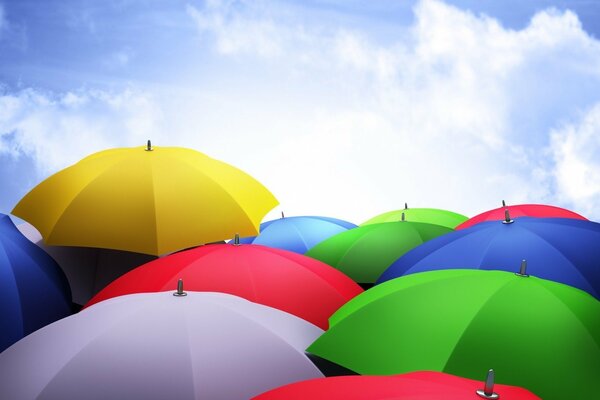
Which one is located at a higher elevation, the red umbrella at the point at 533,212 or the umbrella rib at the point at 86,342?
the red umbrella at the point at 533,212

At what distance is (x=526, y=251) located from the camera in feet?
16.3

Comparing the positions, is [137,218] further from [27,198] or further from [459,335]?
[459,335]

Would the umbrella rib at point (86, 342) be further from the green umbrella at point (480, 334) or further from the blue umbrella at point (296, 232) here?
the blue umbrella at point (296, 232)

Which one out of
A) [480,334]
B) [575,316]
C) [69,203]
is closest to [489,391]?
[480,334]

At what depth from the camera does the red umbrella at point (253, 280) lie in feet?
15.2

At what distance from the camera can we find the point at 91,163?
6332mm

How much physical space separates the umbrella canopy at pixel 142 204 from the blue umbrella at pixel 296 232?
7.56 ft

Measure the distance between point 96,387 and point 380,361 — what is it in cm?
125

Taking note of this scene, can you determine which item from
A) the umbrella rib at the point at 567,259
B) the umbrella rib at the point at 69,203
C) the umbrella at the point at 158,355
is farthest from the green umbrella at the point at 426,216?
the umbrella at the point at 158,355

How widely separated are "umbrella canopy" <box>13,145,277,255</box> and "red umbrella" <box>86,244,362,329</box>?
60 centimetres

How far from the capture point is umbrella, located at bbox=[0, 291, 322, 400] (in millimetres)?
2945

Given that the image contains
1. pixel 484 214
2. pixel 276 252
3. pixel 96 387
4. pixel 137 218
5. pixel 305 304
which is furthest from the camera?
pixel 484 214

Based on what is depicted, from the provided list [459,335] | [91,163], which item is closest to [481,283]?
[459,335]

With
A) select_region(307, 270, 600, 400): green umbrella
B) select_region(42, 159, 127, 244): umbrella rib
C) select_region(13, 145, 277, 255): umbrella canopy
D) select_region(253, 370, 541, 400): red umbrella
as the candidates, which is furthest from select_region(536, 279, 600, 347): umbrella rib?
select_region(42, 159, 127, 244): umbrella rib
